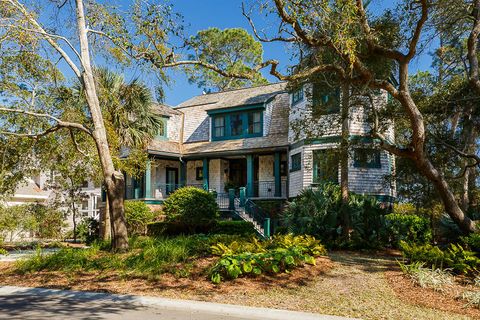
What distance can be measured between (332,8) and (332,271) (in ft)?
20.1

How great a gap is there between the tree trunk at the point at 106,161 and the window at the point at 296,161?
37.6ft

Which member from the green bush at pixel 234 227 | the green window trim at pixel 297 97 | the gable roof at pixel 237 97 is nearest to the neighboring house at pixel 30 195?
the gable roof at pixel 237 97

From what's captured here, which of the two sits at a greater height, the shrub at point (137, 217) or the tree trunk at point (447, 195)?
the tree trunk at point (447, 195)

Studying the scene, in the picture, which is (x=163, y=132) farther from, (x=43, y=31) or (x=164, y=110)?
(x=43, y=31)

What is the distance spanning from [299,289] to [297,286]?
0.64ft

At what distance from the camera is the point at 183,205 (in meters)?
20.3

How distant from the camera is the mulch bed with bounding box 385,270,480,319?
23.5ft

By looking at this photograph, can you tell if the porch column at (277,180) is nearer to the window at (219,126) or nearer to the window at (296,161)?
the window at (296,161)

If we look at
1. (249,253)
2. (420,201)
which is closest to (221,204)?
(420,201)

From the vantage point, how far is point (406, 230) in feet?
49.8

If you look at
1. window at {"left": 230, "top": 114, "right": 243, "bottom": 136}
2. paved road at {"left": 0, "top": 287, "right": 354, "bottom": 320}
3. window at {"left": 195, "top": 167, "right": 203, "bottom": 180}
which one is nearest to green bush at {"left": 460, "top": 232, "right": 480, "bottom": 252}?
paved road at {"left": 0, "top": 287, "right": 354, "bottom": 320}

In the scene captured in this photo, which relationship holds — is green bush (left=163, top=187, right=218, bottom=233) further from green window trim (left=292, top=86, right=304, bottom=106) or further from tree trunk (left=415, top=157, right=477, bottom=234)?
tree trunk (left=415, top=157, right=477, bottom=234)

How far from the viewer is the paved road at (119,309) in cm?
686

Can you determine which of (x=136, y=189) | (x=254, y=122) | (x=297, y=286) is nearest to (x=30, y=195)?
(x=136, y=189)
